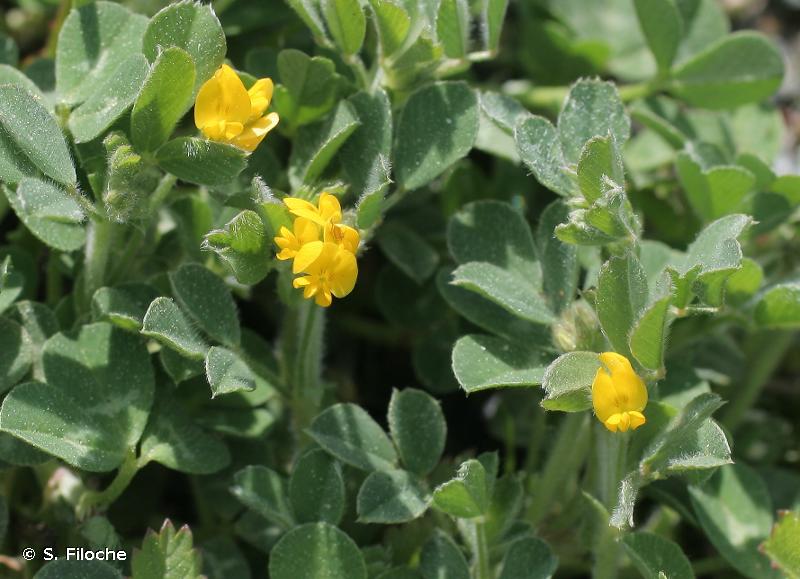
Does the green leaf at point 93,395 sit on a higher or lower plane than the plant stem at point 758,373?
higher

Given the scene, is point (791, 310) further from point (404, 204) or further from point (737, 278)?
point (404, 204)

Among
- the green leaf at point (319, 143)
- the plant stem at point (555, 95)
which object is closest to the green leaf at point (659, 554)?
the green leaf at point (319, 143)

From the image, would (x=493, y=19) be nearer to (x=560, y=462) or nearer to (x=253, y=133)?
(x=253, y=133)

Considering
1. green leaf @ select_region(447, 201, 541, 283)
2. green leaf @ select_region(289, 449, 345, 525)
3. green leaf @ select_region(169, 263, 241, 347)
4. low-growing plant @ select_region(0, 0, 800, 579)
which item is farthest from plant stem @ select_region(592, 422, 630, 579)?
green leaf @ select_region(169, 263, 241, 347)

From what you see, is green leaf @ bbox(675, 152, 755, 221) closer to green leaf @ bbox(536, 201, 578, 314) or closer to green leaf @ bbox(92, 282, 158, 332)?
green leaf @ bbox(536, 201, 578, 314)

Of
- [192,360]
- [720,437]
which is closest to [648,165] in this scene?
[720,437]

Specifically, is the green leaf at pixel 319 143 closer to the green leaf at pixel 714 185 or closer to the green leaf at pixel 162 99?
the green leaf at pixel 162 99
